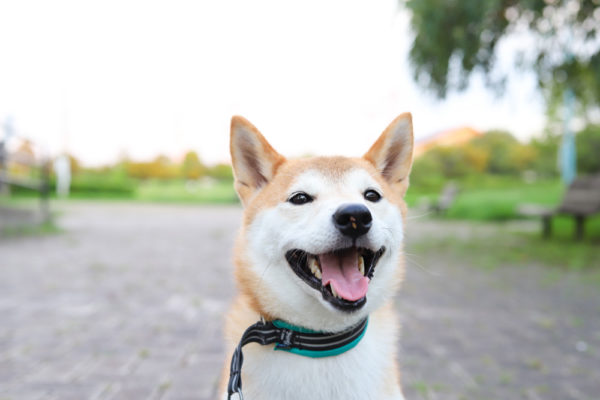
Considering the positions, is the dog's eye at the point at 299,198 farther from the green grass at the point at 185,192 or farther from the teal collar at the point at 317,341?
the green grass at the point at 185,192

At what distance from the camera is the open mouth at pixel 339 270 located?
67.2 inches

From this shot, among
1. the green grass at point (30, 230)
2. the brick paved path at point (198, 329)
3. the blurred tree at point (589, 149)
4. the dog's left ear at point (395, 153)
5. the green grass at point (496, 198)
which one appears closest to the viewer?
the dog's left ear at point (395, 153)

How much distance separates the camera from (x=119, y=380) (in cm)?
302

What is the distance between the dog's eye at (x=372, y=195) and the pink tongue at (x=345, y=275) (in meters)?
0.33

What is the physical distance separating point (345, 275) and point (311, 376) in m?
0.42

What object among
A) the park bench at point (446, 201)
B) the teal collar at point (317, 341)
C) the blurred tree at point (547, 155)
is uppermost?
the blurred tree at point (547, 155)

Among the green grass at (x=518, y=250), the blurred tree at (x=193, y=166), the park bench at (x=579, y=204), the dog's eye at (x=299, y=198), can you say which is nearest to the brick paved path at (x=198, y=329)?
the green grass at (x=518, y=250)

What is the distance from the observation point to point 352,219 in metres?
1.71

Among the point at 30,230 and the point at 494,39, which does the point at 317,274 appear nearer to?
the point at 494,39

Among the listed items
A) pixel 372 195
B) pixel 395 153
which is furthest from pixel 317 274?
pixel 395 153

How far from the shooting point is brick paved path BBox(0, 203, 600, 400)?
3.02 m

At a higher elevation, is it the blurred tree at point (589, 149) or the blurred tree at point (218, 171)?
the blurred tree at point (589, 149)

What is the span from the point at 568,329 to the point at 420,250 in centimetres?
489

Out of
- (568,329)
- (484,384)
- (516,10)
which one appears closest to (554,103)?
(516,10)
